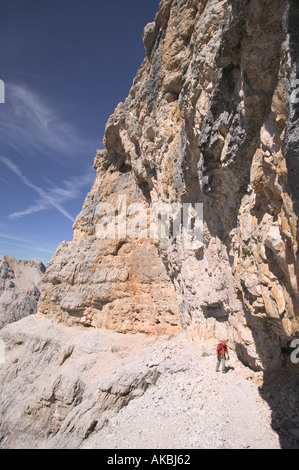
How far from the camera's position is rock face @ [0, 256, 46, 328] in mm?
50419

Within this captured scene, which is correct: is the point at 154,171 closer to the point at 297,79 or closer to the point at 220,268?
the point at 220,268

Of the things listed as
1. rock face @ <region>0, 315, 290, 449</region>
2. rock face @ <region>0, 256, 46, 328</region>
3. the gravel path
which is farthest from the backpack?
rock face @ <region>0, 256, 46, 328</region>

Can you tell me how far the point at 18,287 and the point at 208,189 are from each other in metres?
85.3

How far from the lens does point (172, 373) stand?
10633 millimetres

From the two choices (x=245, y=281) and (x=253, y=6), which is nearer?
(x=253, y=6)

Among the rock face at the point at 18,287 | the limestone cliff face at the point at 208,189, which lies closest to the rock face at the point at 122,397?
the limestone cliff face at the point at 208,189

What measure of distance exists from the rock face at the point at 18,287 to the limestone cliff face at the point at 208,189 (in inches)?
1288

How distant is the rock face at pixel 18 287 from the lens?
50.4m

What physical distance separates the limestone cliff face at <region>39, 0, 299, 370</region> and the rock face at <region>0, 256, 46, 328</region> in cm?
3271

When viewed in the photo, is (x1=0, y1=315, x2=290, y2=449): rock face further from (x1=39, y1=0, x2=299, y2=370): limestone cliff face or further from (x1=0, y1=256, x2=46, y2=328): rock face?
(x1=0, y1=256, x2=46, y2=328): rock face

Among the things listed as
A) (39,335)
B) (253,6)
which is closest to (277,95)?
(253,6)

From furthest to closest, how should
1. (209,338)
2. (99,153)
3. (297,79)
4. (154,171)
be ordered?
(99,153) → (154,171) → (209,338) → (297,79)

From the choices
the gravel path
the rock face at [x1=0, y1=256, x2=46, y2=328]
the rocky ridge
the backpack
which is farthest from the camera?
the rock face at [x1=0, y1=256, x2=46, y2=328]

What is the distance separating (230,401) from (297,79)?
840cm
